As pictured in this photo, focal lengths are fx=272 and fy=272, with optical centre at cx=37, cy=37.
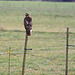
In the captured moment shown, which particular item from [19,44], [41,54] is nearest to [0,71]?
[41,54]

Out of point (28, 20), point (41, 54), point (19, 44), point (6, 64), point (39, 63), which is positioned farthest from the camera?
point (19, 44)

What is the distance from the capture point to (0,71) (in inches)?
326

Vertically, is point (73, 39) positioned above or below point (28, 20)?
below

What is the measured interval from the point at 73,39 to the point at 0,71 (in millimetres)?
8484

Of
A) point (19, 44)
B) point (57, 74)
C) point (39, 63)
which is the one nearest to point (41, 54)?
point (39, 63)

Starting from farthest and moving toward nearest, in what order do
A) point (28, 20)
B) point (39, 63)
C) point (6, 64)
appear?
point (39, 63) → point (6, 64) → point (28, 20)

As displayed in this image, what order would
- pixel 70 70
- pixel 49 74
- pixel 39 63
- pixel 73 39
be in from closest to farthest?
1. pixel 49 74
2. pixel 70 70
3. pixel 39 63
4. pixel 73 39

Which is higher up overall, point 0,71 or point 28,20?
point 28,20

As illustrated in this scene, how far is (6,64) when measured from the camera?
9.44m

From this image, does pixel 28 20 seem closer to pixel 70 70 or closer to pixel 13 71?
pixel 13 71

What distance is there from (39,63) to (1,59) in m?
1.45

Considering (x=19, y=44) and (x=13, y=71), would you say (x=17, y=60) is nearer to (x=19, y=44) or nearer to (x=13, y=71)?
(x=13, y=71)

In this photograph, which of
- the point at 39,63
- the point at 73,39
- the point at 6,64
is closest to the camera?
the point at 6,64

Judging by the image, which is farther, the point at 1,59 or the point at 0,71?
the point at 1,59
